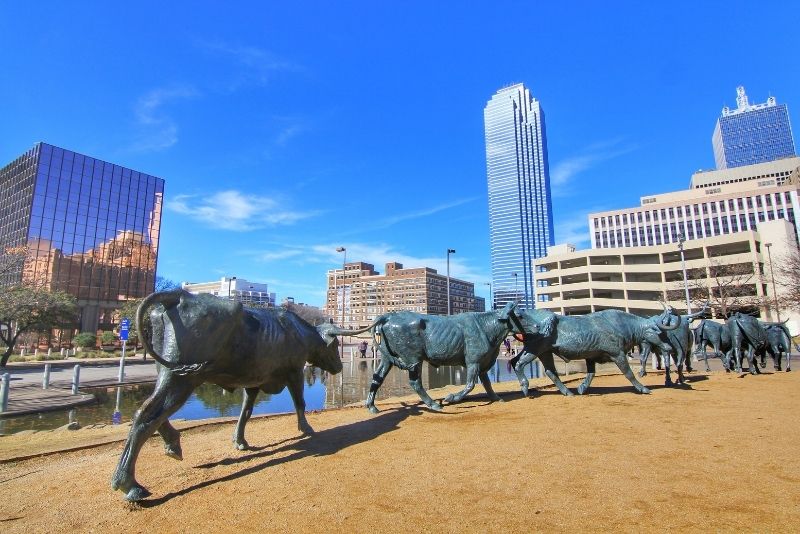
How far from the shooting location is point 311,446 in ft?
19.3

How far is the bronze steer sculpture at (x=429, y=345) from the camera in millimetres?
8445

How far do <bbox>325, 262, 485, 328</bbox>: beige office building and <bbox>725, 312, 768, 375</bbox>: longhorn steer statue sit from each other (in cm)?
11132

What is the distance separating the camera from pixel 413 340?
8.44 metres

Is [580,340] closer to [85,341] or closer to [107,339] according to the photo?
[85,341]

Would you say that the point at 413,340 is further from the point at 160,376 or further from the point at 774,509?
the point at 774,509

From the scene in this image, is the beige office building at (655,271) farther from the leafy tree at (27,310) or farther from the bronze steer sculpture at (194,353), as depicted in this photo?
the leafy tree at (27,310)

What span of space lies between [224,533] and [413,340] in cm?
539

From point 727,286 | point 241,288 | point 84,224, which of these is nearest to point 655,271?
point 727,286

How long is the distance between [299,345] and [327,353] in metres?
0.82

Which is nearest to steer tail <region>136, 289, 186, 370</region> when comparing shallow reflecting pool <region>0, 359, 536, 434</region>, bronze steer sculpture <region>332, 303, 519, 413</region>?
bronze steer sculpture <region>332, 303, 519, 413</region>

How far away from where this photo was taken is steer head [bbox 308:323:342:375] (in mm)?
6781

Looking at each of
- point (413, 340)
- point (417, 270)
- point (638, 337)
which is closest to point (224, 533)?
point (413, 340)

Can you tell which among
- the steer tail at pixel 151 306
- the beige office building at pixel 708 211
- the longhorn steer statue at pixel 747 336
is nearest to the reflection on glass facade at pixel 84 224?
the steer tail at pixel 151 306

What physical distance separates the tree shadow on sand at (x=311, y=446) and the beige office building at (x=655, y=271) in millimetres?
48160
